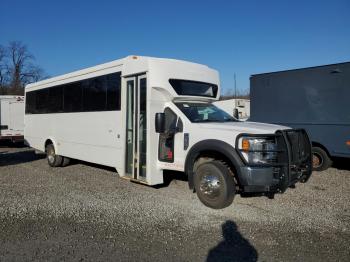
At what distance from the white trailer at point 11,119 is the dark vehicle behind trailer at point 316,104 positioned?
1295 cm

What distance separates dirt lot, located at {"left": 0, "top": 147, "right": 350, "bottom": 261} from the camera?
4402 mm

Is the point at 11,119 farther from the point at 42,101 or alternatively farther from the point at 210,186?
the point at 210,186

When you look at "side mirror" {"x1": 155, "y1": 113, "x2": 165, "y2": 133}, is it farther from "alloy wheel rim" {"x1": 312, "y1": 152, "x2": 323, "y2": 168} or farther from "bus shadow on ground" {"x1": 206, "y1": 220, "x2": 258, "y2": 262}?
"alloy wheel rim" {"x1": 312, "y1": 152, "x2": 323, "y2": 168}

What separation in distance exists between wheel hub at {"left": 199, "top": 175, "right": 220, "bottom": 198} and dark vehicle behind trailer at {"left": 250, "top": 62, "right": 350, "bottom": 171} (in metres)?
4.98

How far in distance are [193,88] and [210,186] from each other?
2.47 meters

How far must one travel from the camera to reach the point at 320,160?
1003 cm

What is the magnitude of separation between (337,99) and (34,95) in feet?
32.1

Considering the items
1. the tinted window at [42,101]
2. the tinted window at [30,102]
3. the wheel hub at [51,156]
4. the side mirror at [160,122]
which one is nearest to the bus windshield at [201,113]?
the side mirror at [160,122]

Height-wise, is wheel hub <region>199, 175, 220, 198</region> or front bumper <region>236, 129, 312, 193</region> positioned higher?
front bumper <region>236, 129, 312, 193</region>

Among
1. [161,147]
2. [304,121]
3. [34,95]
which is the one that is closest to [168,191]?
[161,147]

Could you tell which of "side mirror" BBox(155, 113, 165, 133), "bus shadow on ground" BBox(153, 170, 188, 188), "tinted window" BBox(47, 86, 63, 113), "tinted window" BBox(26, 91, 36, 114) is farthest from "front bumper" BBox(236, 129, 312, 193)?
"tinted window" BBox(26, 91, 36, 114)

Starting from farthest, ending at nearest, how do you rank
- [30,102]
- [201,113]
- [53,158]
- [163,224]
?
[30,102] → [53,158] → [201,113] → [163,224]

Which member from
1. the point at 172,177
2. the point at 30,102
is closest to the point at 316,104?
the point at 172,177

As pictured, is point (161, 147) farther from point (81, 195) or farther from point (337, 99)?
point (337, 99)
